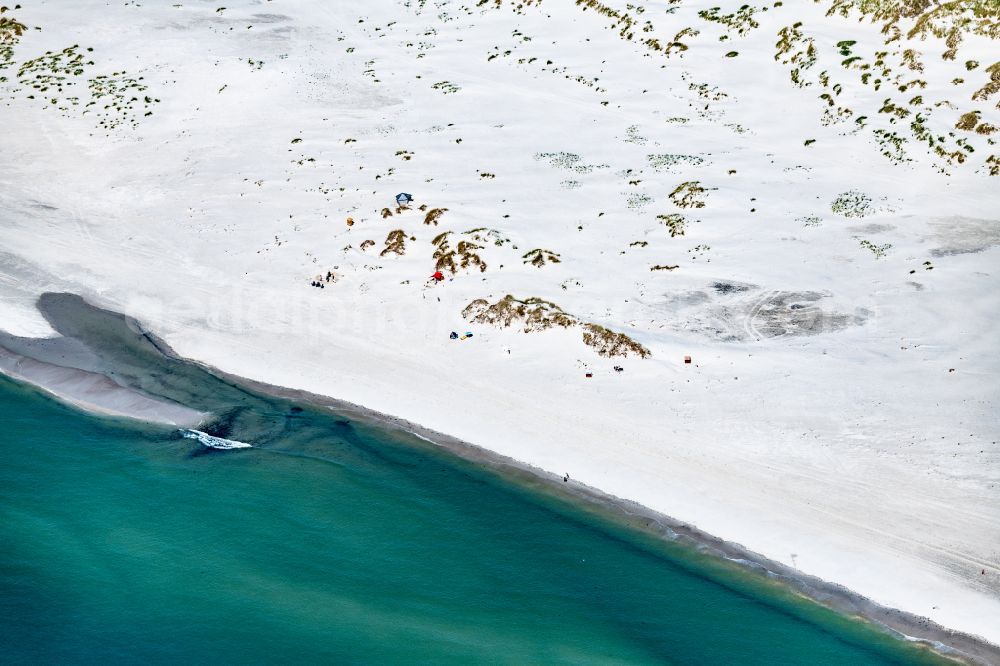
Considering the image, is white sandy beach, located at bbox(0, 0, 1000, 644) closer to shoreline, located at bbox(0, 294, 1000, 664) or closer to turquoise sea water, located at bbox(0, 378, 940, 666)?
shoreline, located at bbox(0, 294, 1000, 664)

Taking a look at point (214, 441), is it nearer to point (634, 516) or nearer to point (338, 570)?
point (338, 570)

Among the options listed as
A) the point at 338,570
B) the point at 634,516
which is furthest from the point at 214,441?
the point at 634,516

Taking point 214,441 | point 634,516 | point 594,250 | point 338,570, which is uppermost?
point 594,250

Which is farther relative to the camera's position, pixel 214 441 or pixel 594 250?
pixel 594 250

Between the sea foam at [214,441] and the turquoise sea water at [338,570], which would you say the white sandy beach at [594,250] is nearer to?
the turquoise sea water at [338,570]

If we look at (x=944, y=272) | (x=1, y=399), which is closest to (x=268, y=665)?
(x=1, y=399)
